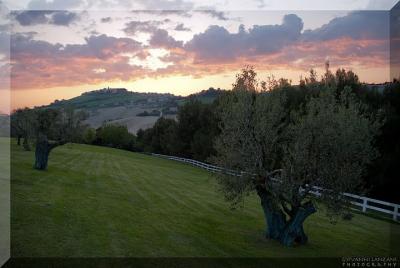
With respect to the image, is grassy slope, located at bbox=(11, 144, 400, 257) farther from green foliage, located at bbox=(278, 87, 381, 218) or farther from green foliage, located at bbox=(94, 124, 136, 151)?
green foliage, located at bbox=(94, 124, 136, 151)

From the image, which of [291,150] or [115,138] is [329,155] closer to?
[291,150]

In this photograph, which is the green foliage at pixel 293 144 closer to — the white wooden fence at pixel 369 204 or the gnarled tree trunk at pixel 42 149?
the white wooden fence at pixel 369 204

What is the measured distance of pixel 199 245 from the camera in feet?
62.3

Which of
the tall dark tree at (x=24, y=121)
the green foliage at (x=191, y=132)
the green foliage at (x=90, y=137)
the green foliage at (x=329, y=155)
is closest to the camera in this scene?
the green foliage at (x=329, y=155)

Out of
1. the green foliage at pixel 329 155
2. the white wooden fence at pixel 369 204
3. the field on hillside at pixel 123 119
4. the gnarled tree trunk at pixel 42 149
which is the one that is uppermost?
the field on hillside at pixel 123 119

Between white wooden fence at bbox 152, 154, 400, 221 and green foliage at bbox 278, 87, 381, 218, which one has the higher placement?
green foliage at bbox 278, 87, 381, 218

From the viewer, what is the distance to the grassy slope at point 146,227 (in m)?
17.4

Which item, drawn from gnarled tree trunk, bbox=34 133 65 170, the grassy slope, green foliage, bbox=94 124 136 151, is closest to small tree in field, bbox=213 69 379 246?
the grassy slope

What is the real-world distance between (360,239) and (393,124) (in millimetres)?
17838

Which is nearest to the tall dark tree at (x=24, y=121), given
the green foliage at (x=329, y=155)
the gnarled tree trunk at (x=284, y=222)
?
the gnarled tree trunk at (x=284, y=222)

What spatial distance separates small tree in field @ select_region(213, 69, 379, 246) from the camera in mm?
17828

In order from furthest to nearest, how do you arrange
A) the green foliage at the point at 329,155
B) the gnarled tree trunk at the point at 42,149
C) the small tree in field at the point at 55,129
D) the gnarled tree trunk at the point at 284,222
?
the small tree in field at the point at 55,129 < the gnarled tree trunk at the point at 42,149 < the gnarled tree trunk at the point at 284,222 < the green foliage at the point at 329,155

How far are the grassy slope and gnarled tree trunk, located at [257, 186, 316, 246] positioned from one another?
60 cm

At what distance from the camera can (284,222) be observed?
67.7 feet
